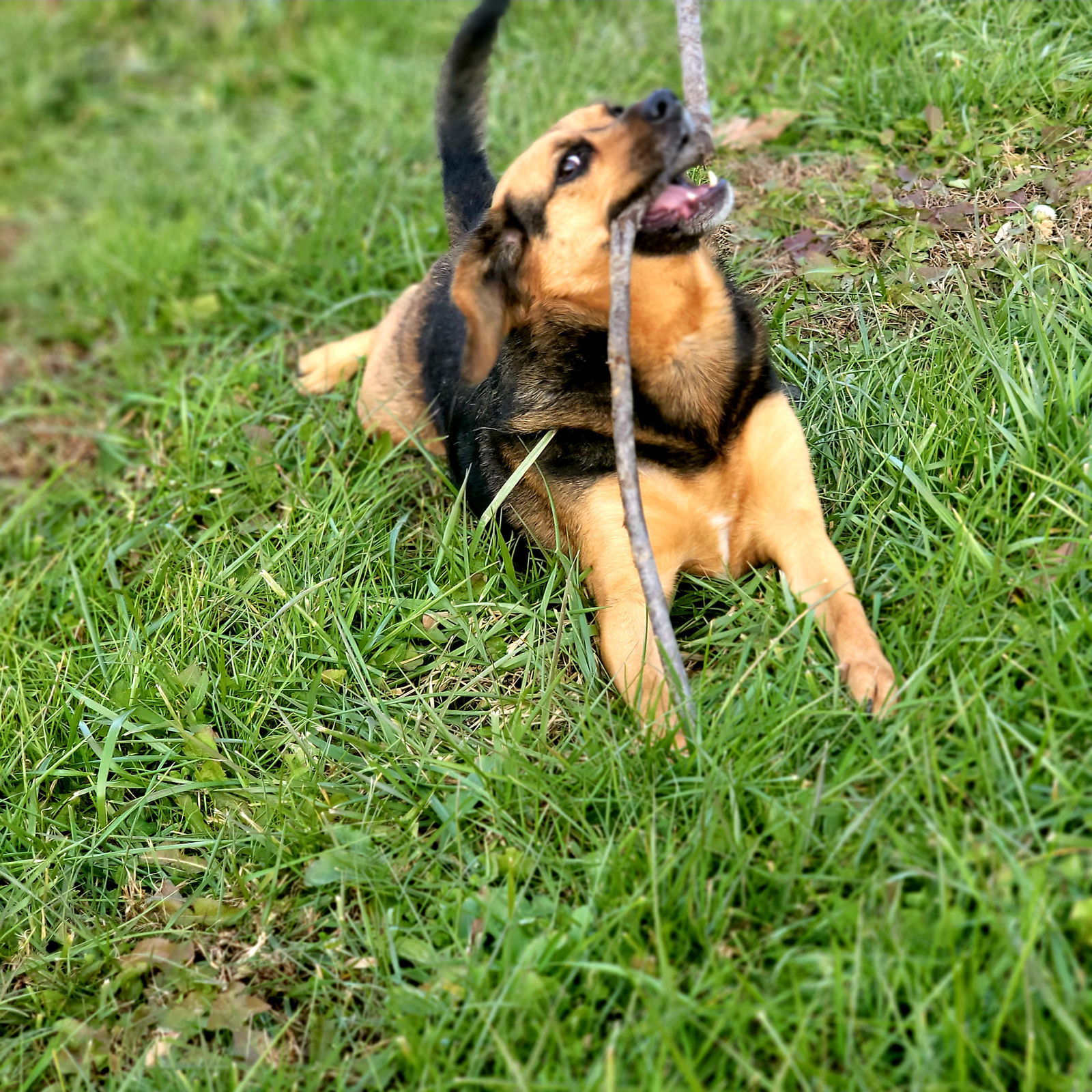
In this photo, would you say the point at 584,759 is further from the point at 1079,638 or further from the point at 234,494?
the point at 234,494

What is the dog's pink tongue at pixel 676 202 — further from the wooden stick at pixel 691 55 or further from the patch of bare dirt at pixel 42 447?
the patch of bare dirt at pixel 42 447

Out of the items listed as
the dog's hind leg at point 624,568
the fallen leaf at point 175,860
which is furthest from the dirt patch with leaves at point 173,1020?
the dog's hind leg at point 624,568

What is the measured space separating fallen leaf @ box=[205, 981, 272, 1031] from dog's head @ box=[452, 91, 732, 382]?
1.90 meters

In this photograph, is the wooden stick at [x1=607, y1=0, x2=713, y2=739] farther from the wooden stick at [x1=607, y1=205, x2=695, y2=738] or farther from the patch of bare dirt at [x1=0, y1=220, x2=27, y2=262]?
the patch of bare dirt at [x1=0, y1=220, x2=27, y2=262]

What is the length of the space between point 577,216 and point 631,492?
3.36 feet

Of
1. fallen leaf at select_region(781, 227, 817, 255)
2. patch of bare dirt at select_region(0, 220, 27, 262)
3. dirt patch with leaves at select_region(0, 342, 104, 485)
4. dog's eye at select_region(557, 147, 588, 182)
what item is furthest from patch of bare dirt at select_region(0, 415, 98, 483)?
fallen leaf at select_region(781, 227, 817, 255)

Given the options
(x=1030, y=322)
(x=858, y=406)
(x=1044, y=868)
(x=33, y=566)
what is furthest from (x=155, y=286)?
(x=1044, y=868)

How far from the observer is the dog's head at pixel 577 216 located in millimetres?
3412

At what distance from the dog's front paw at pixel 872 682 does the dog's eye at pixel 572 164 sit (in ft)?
5.87

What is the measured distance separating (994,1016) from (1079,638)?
105cm

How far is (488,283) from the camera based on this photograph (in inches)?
146

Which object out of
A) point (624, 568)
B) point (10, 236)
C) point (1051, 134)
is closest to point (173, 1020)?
point (624, 568)

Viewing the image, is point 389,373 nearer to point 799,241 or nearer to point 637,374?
point 637,374

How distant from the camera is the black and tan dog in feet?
11.4
